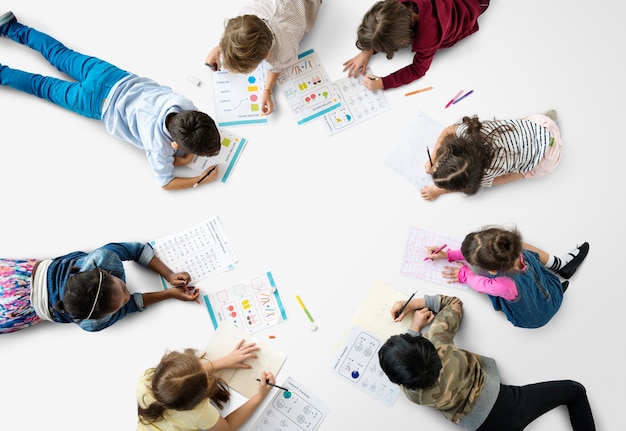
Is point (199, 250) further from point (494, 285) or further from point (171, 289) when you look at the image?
point (494, 285)

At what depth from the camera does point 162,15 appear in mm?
1977

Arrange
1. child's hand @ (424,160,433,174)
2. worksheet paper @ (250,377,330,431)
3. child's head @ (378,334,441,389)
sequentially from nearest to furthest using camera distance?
child's head @ (378,334,441,389), worksheet paper @ (250,377,330,431), child's hand @ (424,160,433,174)

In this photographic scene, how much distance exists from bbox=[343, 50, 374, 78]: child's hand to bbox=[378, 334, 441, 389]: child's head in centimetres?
109

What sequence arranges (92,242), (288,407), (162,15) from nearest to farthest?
(288,407) → (92,242) → (162,15)

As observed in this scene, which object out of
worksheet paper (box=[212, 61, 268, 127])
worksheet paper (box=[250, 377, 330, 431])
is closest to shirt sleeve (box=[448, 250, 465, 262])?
worksheet paper (box=[250, 377, 330, 431])

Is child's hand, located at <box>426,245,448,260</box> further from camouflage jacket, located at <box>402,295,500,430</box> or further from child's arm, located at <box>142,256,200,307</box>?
child's arm, located at <box>142,256,200,307</box>

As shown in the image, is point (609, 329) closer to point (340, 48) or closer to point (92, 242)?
point (340, 48)

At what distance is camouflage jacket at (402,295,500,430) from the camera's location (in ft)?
5.12

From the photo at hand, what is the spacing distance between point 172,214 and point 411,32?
3.96 ft

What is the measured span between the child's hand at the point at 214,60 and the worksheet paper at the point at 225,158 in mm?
288

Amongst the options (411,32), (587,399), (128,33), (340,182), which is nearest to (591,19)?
(411,32)

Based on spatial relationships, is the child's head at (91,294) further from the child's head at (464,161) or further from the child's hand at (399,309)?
the child's head at (464,161)

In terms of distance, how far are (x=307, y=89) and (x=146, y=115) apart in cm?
66

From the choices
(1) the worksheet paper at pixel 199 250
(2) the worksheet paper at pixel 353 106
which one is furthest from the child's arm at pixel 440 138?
(1) the worksheet paper at pixel 199 250
